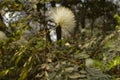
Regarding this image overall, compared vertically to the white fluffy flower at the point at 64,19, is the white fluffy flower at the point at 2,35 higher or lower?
lower

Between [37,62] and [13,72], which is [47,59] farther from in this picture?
[13,72]

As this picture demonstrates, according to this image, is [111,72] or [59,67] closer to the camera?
[59,67]

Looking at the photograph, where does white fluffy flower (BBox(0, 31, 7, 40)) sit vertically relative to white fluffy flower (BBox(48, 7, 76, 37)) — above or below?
below

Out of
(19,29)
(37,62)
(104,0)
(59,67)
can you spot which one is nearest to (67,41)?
(19,29)

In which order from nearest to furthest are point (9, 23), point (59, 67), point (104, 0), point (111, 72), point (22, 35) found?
1. point (59, 67)
2. point (111, 72)
3. point (22, 35)
4. point (9, 23)
5. point (104, 0)

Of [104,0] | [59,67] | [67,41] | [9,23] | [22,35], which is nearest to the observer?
[59,67]

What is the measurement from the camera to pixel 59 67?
206cm

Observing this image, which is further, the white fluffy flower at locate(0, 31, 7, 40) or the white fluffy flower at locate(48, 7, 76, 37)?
the white fluffy flower at locate(0, 31, 7, 40)

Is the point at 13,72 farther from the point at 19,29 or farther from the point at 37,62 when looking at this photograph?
the point at 19,29

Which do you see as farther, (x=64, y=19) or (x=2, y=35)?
(x=2, y=35)

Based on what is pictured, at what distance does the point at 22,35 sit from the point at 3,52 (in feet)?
0.82

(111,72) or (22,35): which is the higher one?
(22,35)

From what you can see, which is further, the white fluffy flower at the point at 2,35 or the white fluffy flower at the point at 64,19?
the white fluffy flower at the point at 2,35

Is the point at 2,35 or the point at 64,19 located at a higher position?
the point at 64,19
